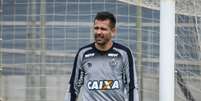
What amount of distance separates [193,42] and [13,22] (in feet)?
6.66

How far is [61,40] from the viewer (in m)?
6.12

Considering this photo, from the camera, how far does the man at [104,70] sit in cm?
319

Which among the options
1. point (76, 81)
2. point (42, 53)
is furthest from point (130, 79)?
point (42, 53)

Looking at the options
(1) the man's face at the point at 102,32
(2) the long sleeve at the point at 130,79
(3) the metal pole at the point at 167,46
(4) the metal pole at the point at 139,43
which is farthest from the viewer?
(4) the metal pole at the point at 139,43

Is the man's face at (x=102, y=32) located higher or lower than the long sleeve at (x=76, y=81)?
higher

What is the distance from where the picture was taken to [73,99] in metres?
3.33

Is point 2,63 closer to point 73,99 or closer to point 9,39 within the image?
point 9,39

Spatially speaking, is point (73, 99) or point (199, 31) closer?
point (73, 99)

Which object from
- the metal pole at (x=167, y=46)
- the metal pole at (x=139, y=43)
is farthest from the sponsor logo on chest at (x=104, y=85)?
the metal pole at (x=139, y=43)

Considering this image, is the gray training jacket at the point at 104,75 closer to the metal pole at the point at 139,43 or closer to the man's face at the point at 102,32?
the man's face at the point at 102,32

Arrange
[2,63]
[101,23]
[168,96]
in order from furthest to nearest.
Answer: [2,63], [168,96], [101,23]

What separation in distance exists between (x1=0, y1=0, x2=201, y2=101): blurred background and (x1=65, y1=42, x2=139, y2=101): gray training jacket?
2.71m

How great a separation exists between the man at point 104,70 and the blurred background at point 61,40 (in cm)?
271

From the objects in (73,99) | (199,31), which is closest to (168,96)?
(199,31)
